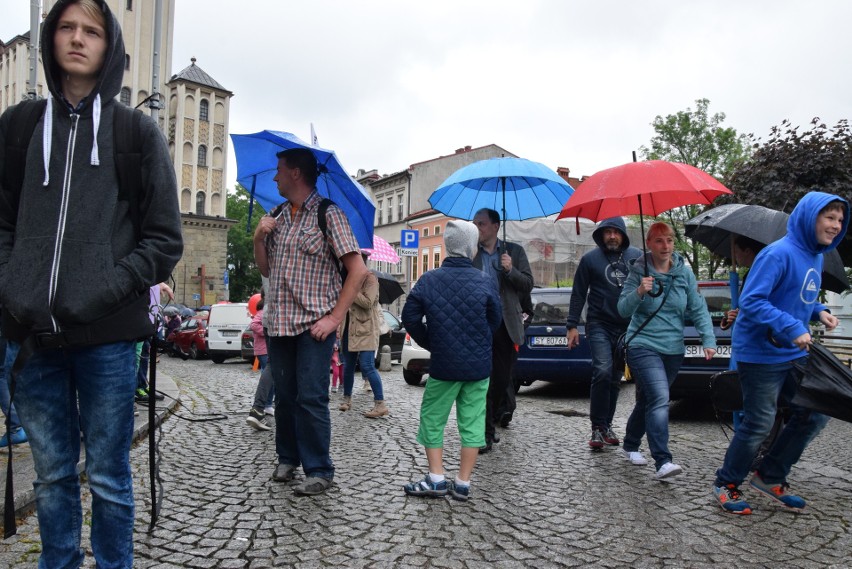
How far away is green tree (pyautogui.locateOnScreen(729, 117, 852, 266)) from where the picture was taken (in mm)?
11227

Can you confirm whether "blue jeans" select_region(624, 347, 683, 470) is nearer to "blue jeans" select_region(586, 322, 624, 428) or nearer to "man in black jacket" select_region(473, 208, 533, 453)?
"blue jeans" select_region(586, 322, 624, 428)

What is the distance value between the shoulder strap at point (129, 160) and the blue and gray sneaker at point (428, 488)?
2608 millimetres

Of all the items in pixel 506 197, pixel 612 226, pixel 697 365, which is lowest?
pixel 697 365

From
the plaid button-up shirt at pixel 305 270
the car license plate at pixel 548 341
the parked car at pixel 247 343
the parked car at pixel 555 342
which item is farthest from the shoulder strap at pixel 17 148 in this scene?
the parked car at pixel 247 343

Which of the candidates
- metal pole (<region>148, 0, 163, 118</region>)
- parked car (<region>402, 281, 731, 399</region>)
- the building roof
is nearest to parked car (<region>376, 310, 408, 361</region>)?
parked car (<region>402, 281, 731, 399</region>)

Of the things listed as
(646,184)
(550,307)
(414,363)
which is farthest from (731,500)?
(414,363)

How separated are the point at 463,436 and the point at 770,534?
1.80 meters

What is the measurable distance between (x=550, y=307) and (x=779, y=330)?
6.75 m

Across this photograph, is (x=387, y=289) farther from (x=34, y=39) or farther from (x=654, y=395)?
(x=34, y=39)

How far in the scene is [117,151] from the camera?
8.61 ft

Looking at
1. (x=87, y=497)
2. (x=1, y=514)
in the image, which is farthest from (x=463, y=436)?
(x=1, y=514)

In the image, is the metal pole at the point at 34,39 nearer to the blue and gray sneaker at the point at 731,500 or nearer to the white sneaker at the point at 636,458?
the white sneaker at the point at 636,458

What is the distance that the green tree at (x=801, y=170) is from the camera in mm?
11227

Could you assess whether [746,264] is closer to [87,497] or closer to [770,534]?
[770,534]
